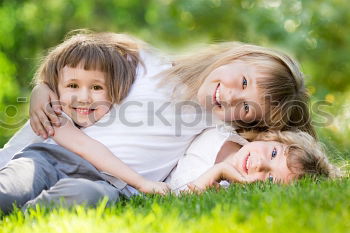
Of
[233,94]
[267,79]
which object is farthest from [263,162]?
[267,79]

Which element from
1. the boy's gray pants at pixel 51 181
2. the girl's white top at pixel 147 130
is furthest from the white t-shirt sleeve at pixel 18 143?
the boy's gray pants at pixel 51 181

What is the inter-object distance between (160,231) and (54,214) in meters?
0.51

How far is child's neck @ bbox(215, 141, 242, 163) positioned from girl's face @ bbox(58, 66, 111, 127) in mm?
770

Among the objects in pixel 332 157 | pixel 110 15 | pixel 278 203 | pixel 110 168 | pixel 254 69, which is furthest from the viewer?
pixel 110 15

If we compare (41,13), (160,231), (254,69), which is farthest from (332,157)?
(41,13)

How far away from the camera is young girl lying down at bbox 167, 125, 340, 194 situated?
3252 mm

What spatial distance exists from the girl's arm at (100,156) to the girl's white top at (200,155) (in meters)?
0.21

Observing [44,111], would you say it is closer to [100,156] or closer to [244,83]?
[100,156]

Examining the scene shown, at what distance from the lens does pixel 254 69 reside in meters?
3.77

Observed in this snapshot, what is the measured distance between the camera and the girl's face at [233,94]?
3.64m

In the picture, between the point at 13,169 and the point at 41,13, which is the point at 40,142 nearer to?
the point at 13,169

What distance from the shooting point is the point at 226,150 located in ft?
11.8

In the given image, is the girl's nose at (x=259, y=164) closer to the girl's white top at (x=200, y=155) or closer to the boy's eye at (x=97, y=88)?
the girl's white top at (x=200, y=155)

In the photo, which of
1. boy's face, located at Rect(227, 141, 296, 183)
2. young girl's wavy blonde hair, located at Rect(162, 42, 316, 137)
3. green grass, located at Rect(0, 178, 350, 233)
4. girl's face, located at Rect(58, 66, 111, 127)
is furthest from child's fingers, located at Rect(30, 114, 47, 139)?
boy's face, located at Rect(227, 141, 296, 183)
